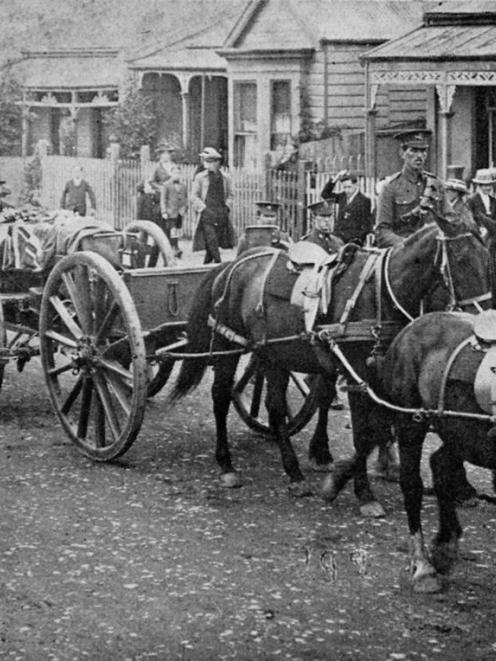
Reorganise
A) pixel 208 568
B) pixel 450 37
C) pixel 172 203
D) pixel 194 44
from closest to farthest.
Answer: pixel 208 568, pixel 172 203, pixel 450 37, pixel 194 44

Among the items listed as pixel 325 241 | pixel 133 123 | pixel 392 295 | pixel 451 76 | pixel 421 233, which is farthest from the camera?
pixel 133 123

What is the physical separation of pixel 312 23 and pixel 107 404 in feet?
68.7

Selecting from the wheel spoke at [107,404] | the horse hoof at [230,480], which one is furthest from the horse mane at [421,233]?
the wheel spoke at [107,404]

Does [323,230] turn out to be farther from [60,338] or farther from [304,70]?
[304,70]

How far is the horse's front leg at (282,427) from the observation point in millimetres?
9086

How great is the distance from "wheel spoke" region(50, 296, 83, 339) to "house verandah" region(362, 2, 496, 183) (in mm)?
12879

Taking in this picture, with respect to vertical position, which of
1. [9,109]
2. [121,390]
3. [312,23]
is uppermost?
[312,23]

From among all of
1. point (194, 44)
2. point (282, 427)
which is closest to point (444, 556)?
point (282, 427)

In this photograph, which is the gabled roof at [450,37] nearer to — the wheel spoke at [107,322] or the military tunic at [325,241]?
the military tunic at [325,241]

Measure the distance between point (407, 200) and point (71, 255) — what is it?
2.42 m

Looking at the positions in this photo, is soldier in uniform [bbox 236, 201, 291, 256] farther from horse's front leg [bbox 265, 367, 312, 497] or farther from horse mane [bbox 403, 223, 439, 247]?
horse mane [bbox 403, 223, 439, 247]

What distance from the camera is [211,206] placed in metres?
17.2

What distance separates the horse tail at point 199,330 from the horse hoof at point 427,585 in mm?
3221

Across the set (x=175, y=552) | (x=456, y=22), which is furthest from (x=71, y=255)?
(x=456, y=22)
